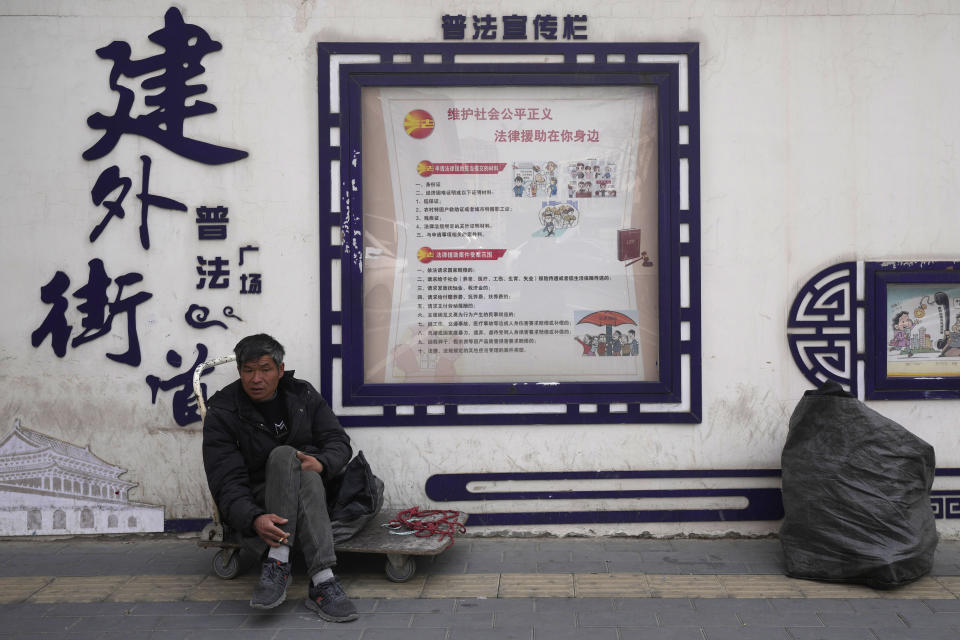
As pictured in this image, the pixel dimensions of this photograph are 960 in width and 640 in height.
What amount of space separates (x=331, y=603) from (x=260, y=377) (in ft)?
4.02

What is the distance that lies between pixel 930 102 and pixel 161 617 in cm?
538

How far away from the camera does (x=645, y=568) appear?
180 inches

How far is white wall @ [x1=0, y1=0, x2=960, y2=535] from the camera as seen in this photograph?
504 cm

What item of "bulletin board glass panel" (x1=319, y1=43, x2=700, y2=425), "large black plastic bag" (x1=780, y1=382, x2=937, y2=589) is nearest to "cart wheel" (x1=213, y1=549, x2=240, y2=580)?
"bulletin board glass panel" (x1=319, y1=43, x2=700, y2=425)

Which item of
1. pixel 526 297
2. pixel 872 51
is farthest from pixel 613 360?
pixel 872 51

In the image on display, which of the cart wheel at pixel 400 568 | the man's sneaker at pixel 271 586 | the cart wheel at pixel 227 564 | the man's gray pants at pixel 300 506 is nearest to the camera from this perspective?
the man's sneaker at pixel 271 586

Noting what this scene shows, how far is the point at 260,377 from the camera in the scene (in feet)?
14.0

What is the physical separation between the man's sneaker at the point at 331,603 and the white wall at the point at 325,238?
1109 mm

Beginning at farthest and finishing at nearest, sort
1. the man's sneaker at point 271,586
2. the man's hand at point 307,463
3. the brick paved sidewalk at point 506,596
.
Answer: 1. the man's hand at point 307,463
2. the man's sneaker at point 271,586
3. the brick paved sidewalk at point 506,596

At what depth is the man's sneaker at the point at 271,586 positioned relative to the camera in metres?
3.92

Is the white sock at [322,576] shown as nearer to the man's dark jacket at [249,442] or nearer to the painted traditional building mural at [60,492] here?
the man's dark jacket at [249,442]

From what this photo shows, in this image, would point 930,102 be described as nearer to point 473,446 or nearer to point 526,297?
point 526,297

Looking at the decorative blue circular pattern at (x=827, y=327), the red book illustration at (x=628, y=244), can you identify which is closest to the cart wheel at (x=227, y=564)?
the red book illustration at (x=628, y=244)

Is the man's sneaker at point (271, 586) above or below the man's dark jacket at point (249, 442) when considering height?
below
